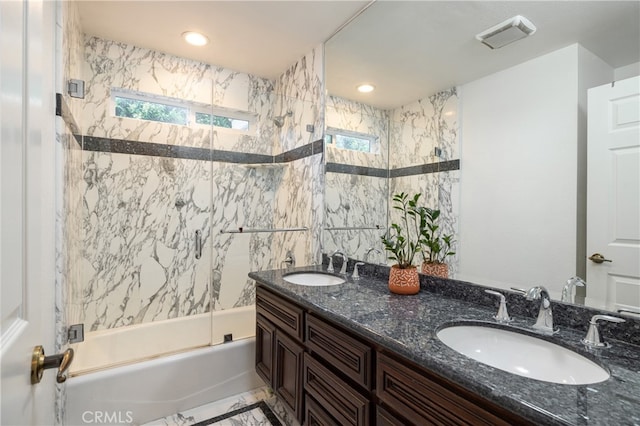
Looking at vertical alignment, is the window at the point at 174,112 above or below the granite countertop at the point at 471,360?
above

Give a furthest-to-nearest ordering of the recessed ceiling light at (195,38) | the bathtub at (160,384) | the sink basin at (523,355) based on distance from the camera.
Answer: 1. the recessed ceiling light at (195,38)
2. the bathtub at (160,384)
3. the sink basin at (523,355)

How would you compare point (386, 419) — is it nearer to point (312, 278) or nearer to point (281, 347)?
point (281, 347)

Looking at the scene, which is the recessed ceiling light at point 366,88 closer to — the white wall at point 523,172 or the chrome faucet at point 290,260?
the white wall at point 523,172

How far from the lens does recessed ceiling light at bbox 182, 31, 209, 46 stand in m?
2.29

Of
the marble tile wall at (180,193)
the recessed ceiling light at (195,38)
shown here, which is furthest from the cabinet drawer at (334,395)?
the recessed ceiling light at (195,38)

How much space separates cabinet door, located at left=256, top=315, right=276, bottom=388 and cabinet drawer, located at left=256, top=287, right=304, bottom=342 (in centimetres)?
6

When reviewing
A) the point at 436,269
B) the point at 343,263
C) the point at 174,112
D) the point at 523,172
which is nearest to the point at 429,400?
the point at 436,269

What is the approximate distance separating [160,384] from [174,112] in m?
2.13

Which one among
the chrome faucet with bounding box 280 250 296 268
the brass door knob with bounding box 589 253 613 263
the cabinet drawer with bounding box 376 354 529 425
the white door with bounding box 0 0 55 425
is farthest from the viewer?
the chrome faucet with bounding box 280 250 296 268

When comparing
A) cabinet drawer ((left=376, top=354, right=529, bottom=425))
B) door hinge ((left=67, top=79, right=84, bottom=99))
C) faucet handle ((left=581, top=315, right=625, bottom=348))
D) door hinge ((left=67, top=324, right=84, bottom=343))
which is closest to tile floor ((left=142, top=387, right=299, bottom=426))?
door hinge ((left=67, top=324, right=84, bottom=343))

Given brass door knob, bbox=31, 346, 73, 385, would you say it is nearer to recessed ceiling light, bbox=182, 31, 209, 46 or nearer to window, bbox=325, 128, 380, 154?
window, bbox=325, 128, 380, 154

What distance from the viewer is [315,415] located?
140 centimetres

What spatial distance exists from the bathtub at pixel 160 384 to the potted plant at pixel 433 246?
1451 mm

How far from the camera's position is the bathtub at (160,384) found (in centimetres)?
182
